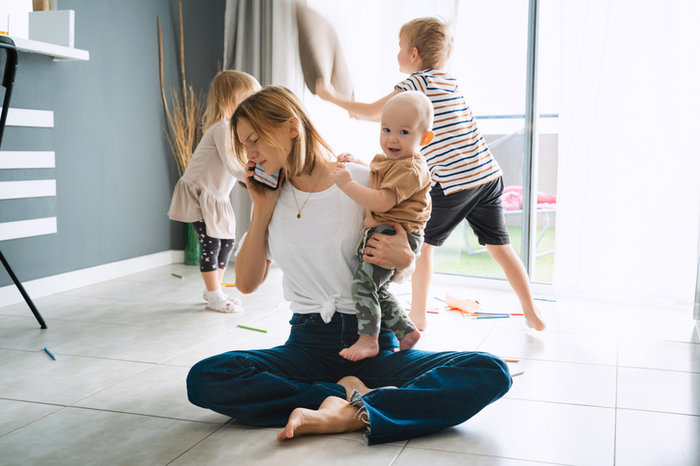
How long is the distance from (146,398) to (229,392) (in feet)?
1.30

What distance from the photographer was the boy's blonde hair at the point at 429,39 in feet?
8.14

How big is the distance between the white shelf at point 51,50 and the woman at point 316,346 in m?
1.70

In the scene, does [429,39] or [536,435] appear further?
[429,39]

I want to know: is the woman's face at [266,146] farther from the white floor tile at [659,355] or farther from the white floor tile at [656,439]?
the white floor tile at [659,355]

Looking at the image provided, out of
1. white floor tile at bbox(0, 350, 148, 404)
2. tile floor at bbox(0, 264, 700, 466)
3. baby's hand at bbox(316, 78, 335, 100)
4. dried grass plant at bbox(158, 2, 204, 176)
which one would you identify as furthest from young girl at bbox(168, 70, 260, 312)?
dried grass plant at bbox(158, 2, 204, 176)

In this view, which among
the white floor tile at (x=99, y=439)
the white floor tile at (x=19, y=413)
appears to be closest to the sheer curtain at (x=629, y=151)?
the white floor tile at (x=99, y=439)

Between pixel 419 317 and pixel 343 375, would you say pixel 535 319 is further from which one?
pixel 343 375

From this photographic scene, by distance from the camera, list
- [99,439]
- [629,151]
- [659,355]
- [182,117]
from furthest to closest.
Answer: [182,117], [629,151], [659,355], [99,439]

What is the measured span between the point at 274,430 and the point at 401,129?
2.65 feet

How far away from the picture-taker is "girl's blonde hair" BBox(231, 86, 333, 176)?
1642 mm

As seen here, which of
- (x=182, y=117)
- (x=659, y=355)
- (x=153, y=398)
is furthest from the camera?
(x=182, y=117)

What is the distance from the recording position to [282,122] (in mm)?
1659

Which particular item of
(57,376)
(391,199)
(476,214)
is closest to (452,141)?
(476,214)

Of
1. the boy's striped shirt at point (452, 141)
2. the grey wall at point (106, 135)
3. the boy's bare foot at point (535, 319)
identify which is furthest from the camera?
the grey wall at point (106, 135)
